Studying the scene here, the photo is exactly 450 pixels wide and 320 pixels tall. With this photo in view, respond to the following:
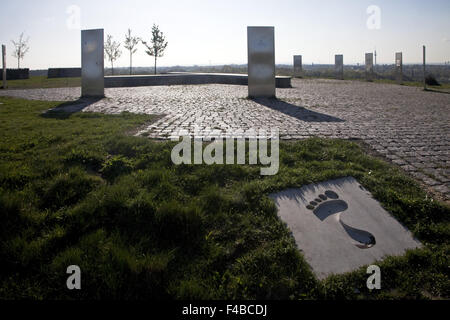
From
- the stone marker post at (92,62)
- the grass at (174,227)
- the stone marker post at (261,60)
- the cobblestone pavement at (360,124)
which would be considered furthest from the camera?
the stone marker post at (92,62)

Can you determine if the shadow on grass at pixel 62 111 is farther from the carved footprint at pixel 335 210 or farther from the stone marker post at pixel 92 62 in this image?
the carved footprint at pixel 335 210

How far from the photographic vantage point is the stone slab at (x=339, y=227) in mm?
3010

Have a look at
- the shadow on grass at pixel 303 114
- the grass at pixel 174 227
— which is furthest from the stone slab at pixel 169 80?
the grass at pixel 174 227

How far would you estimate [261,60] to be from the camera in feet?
47.3

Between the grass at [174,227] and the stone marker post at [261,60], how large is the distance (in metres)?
→ 9.30

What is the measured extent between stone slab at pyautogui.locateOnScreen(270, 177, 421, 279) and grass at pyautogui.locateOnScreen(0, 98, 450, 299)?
116 mm

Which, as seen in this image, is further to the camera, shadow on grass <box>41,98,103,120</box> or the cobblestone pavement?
shadow on grass <box>41,98,103,120</box>

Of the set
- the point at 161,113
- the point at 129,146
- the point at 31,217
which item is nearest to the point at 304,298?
the point at 31,217

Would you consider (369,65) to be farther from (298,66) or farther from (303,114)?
(303,114)

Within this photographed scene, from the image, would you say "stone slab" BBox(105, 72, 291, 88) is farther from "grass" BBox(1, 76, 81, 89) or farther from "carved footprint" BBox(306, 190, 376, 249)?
"carved footprint" BBox(306, 190, 376, 249)

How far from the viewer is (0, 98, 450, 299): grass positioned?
2.65 metres

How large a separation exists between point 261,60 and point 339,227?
12007 millimetres

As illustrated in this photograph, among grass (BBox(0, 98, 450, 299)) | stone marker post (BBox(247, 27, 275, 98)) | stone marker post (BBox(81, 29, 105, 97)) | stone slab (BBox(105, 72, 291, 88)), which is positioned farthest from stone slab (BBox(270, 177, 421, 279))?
stone slab (BBox(105, 72, 291, 88))
